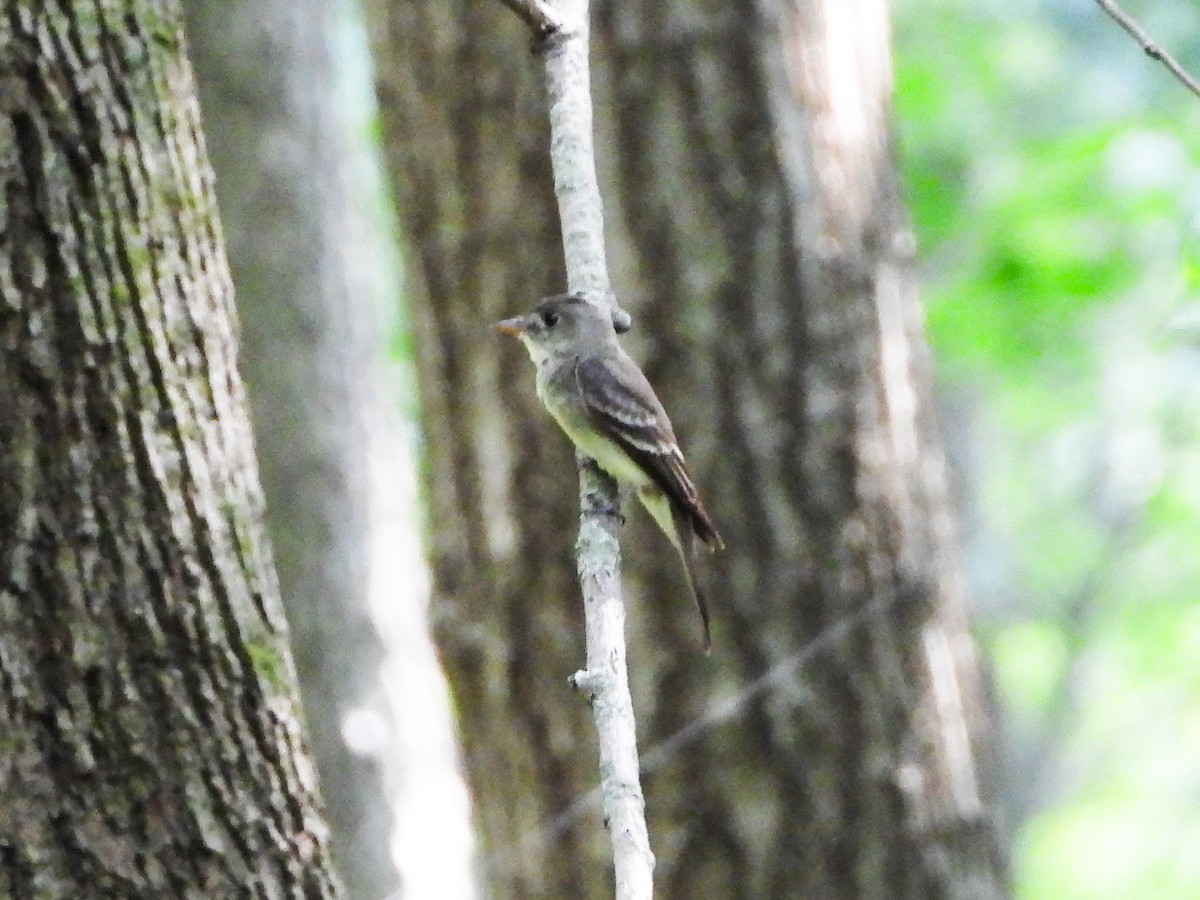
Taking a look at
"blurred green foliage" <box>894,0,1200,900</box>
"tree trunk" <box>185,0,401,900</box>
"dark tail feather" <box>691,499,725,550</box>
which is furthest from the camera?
"blurred green foliage" <box>894,0,1200,900</box>

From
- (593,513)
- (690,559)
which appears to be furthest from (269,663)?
(690,559)

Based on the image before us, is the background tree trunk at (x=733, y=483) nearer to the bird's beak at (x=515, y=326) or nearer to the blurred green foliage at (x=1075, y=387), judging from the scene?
the bird's beak at (x=515, y=326)

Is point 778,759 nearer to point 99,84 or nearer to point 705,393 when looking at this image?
point 705,393

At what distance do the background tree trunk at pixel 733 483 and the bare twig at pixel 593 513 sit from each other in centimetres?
64

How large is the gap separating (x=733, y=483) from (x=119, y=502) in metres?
2.20

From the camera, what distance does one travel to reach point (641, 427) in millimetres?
4422

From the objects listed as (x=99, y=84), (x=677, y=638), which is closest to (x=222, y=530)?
(x=99, y=84)

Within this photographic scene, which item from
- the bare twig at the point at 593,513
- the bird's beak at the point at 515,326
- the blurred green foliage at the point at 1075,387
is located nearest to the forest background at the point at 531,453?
Answer: the bird's beak at the point at 515,326

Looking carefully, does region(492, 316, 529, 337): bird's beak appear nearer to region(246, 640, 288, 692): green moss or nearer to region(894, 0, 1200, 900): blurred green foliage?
region(894, 0, 1200, 900): blurred green foliage

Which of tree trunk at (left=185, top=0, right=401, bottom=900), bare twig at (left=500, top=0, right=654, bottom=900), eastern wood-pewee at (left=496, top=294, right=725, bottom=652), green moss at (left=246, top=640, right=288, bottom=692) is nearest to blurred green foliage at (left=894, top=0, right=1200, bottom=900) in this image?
bare twig at (left=500, top=0, right=654, bottom=900)

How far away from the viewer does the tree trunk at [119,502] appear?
2.77m

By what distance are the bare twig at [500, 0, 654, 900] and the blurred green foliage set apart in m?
1.13

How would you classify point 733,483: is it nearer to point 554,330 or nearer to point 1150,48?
point 554,330

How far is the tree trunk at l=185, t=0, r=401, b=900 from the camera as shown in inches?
221
